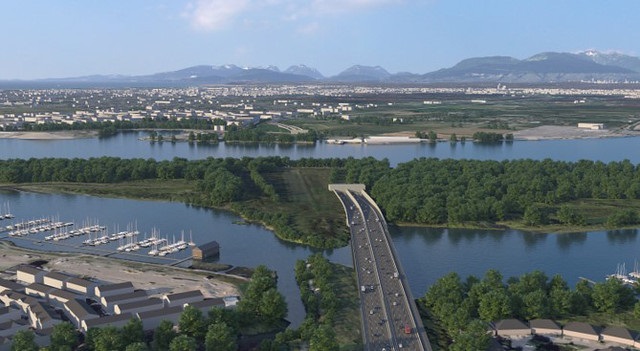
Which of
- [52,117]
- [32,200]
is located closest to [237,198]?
[32,200]

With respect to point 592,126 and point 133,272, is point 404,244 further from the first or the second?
point 592,126

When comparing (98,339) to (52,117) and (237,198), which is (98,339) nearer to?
(237,198)

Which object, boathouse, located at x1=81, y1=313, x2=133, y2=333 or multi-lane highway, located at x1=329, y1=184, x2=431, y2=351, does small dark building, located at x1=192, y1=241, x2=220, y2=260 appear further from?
boathouse, located at x1=81, y1=313, x2=133, y2=333

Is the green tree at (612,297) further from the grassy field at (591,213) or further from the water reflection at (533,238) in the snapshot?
the grassy field at (591,213)

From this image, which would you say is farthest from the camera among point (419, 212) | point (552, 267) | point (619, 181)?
point (619, 181)

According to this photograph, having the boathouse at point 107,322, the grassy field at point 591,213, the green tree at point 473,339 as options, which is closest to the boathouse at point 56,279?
the boathouse at point 107,322

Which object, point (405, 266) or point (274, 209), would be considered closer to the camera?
point (405, 266)

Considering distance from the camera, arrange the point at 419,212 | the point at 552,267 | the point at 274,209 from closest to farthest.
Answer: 1. the point at 552,267
2. the point at 419,212
3. the point at 274,209
